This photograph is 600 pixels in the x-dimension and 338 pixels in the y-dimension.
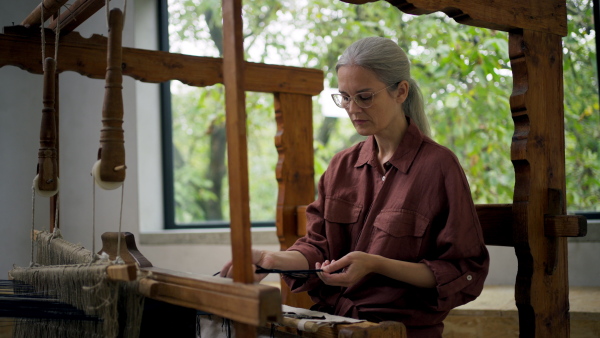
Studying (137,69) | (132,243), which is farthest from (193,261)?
(132,243)

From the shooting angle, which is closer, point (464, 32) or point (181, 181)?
point (464, 32)

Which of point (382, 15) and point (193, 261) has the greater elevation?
point (382, 15)

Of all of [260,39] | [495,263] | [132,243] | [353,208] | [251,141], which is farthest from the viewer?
[251,141]

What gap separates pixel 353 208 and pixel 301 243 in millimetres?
207

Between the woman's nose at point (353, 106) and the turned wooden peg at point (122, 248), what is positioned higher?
the woman's nose at point (353, 106)

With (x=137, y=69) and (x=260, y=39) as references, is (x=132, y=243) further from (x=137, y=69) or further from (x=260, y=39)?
(x=260, y=39)

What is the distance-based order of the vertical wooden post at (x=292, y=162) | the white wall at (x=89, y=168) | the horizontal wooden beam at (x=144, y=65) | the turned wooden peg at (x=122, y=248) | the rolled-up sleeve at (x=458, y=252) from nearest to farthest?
the turned wooden peg at (x=122, y=248)
the rolled-up sleeve at (x=458, y=252)
the horizontal wooden beam at (x=144, y=65)
the vertical wooden post at (x=292, y=162)
the white wall at (x=89, y=168)

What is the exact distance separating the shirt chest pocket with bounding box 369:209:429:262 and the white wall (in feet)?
5.20

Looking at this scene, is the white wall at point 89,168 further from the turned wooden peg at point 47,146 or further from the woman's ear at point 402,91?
the turned wooden peg at point 47,146

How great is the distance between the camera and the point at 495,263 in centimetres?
336

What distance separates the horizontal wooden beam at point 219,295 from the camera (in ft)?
3.73

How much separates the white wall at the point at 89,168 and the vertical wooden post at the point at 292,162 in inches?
35.2

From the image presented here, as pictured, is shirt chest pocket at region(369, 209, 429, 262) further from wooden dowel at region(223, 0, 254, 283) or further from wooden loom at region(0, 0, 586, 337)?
wooden dowel at region(223, 0, 254, 283)

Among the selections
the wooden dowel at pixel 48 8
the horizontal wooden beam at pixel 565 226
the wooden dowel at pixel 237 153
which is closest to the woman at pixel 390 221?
the horizontal wooden beam at pixel 565 226
